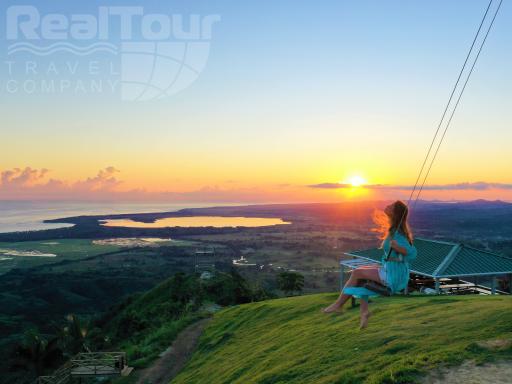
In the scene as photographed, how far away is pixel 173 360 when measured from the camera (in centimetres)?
2897

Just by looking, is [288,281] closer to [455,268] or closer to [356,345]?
[455,268]

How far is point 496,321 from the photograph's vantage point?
13750 mm

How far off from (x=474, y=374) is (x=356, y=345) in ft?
19.9

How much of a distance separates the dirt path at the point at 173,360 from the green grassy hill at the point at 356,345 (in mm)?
1048

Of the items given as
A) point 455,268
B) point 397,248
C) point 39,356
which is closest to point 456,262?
point 455,268

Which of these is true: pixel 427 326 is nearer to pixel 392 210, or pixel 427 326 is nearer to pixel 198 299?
pixel 392 210

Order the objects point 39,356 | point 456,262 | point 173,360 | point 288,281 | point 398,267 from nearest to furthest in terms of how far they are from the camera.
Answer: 1. point 398,267
2. point 173,360
3. point 456,262
4. point 39,356
5. point 288,281

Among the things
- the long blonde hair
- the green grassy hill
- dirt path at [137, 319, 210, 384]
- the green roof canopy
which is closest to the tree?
dirt path at [137, 319, 210, 384]

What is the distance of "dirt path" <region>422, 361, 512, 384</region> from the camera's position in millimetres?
9820

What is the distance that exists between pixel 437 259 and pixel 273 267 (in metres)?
125

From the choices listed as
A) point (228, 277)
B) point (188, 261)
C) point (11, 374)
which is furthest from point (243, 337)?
A: point (188, 261)

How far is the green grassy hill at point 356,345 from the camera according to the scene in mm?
11898

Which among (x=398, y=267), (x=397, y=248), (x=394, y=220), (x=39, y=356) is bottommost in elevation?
(x=39, y=356)

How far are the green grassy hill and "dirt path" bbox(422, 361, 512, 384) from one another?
36cm
